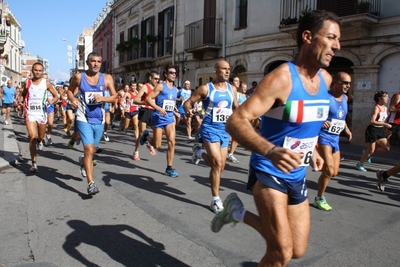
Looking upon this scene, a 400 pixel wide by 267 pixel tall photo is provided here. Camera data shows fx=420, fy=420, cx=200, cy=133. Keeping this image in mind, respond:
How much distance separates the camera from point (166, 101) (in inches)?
297

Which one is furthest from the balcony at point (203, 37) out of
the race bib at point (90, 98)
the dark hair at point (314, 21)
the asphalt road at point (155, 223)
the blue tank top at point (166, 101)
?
the dark hair at point (314, 21)

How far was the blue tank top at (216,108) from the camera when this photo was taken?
531 cm

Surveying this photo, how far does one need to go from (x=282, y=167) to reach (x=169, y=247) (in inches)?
77.9

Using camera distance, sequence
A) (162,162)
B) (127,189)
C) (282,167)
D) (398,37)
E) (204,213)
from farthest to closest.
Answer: (398,37) → (162,162) → (127,189) → (204,213) → (282,167)

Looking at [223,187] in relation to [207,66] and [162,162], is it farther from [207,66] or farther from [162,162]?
[207,66]

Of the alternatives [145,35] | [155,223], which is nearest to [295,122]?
[155,223]

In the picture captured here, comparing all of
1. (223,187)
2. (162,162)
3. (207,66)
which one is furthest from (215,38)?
(223,187)

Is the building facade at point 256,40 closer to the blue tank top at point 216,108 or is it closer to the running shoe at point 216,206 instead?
the blue tank top at point 216,108

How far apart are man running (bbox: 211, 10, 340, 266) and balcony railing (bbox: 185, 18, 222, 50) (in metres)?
18.6

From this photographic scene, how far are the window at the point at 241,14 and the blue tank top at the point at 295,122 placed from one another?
17215 mm

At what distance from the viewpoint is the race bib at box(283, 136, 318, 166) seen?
99.3 inches

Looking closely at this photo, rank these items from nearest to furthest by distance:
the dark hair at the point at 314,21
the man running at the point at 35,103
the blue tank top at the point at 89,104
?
the dark hair at the point at 314,21, the blue tank top at the point at 89,104, the man running at the point at 35,103

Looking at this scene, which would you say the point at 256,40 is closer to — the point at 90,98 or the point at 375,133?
the point at 375,133

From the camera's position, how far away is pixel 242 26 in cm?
1923
